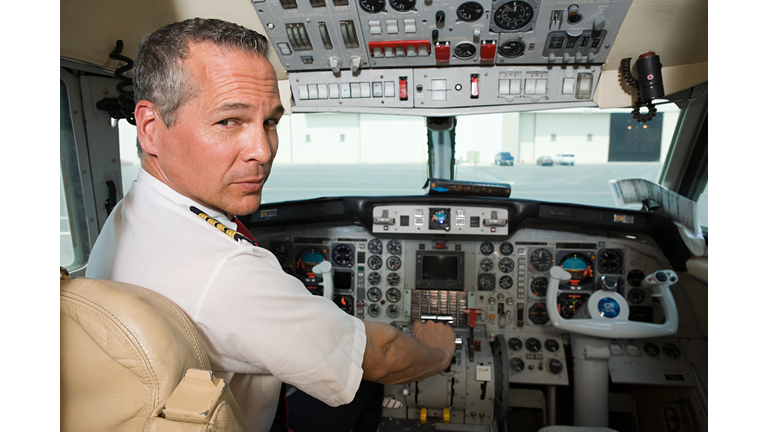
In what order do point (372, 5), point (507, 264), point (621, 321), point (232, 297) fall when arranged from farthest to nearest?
point (507, 264)
point (621, 321)
point (372, 5)
point (232, 297)

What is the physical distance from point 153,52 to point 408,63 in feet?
5.13

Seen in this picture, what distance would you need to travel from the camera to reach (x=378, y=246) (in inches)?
132

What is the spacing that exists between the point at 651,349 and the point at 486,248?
54.9 inches

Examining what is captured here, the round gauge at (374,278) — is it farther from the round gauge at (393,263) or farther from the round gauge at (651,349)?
the round gauge at (651,349)

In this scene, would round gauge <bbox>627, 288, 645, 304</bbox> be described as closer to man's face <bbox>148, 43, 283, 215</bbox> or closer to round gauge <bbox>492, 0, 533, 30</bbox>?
round gauge <bbox>492, 0, 533, 30</bbox>

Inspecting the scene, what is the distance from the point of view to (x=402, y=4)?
72.6 inches

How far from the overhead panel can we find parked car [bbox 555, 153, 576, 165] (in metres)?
1.46

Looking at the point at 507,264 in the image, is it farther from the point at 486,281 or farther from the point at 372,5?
the point at 372,5

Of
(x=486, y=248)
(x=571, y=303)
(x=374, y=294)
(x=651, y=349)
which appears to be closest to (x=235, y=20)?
(x=374, y=294)

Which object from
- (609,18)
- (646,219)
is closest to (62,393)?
(609,18)

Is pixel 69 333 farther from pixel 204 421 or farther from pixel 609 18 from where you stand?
pixel 609 18

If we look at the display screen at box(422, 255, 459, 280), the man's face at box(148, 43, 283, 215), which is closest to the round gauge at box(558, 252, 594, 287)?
the display screen at box(422, 255, 459, 280)

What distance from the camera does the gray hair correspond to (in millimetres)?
888

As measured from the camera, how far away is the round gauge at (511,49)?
2.08 m
